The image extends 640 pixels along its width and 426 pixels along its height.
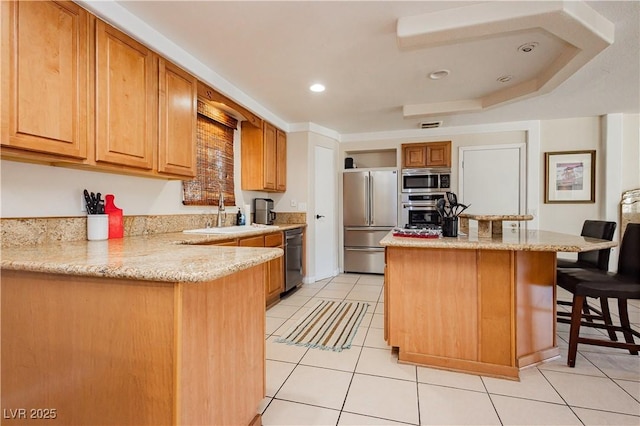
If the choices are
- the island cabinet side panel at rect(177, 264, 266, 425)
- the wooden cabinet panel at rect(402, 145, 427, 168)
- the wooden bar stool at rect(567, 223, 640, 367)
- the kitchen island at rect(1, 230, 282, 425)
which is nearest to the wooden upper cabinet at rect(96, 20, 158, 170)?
the kitchen island at rect(1, 230, 282, 425)

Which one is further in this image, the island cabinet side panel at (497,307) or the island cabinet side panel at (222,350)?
the island cabinet side panel at (497,307)

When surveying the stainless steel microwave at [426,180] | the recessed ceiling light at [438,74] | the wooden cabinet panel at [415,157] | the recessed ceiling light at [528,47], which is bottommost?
the stainless steel microwave at [426,180]

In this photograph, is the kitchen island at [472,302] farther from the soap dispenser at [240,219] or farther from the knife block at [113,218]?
the soap dispenser at [240,219]

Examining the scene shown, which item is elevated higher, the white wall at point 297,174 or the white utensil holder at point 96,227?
the white wall at point 297,174

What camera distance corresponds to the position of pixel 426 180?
4699 mm

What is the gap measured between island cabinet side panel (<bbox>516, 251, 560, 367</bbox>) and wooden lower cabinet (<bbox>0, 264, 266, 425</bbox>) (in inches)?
71.6

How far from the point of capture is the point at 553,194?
427cm

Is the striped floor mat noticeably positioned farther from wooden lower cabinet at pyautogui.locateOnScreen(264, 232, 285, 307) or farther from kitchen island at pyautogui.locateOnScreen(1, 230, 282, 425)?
kitchen island at pyautogui.locateOnScreen(1, 230, 282, 425)

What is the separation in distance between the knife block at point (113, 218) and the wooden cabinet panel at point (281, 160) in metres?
2.31

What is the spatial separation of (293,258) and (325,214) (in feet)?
3.84

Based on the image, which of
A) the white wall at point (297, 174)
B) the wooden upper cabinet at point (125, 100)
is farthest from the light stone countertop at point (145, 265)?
the white wall at point (297, 174)

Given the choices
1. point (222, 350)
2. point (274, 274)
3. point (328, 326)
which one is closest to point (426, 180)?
point (274, 274)

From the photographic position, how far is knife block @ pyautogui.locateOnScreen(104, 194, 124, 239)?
2053 millimetres

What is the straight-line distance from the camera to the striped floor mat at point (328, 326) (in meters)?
2.45
